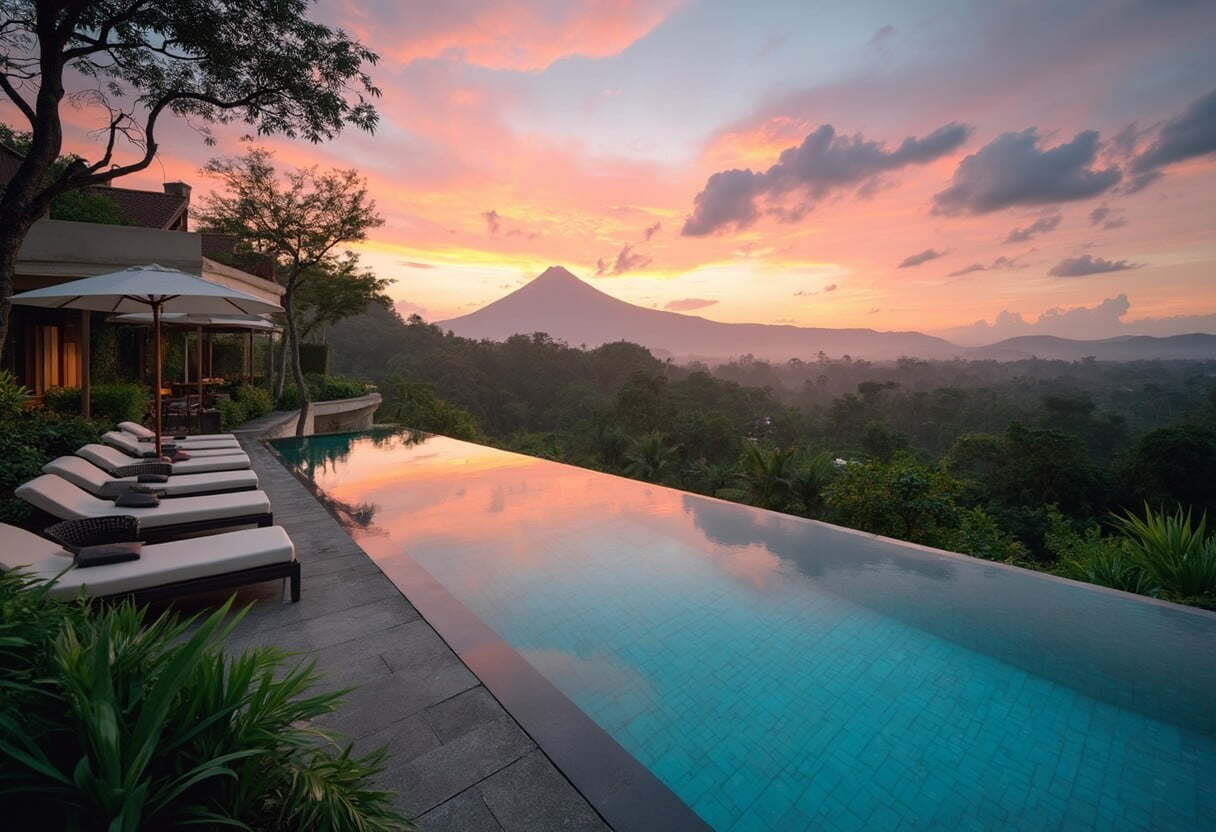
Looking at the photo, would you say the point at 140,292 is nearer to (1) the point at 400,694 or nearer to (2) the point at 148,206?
(1) the point at 400,694

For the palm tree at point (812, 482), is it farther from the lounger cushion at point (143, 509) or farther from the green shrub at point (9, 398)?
the green shrub at point (9, 398)

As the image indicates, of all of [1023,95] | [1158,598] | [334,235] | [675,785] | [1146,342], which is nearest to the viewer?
[675,785]

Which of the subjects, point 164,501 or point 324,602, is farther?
point 164,501

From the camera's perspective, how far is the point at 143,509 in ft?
15.2

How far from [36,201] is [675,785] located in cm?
947

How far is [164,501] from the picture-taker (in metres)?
4.96

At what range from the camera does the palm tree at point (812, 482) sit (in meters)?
10.1

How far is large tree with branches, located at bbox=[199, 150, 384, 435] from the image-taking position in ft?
56.0

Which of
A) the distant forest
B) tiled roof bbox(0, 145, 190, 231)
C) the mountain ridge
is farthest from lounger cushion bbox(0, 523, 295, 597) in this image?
the mountain ridge

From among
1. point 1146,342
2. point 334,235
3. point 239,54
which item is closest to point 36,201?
point 239,54

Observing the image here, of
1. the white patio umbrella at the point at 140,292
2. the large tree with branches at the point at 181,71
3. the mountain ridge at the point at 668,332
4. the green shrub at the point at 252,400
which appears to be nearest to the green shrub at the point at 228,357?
the green shrub at the point at 252,400

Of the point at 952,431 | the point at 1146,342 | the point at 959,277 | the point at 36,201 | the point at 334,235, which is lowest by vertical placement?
the point at 952,431

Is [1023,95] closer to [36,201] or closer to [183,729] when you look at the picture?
[183,729]

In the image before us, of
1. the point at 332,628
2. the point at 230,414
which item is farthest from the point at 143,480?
A: the point at 230,414
